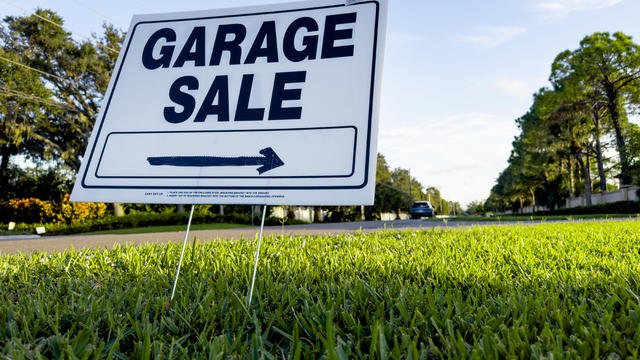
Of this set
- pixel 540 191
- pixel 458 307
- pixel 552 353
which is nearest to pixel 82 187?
pixel 458 307

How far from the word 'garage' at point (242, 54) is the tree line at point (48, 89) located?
2194 cm

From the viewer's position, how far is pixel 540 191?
179 ft

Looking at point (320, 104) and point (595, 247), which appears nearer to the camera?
point (320, 104)

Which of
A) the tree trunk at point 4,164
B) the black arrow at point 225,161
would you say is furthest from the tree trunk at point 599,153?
the tree trunk at point 4,164

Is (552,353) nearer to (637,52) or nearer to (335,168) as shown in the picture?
(335,168)

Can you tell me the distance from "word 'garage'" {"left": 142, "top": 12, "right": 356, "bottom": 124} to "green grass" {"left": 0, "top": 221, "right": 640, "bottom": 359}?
3.23 feet

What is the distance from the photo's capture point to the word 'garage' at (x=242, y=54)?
6.88 feet

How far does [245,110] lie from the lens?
6.89 ft

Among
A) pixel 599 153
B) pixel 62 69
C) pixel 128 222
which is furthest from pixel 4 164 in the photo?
pixel 599 153

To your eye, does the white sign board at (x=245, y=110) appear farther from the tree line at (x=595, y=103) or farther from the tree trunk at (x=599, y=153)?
the tree trunk at (x=599, y=153)

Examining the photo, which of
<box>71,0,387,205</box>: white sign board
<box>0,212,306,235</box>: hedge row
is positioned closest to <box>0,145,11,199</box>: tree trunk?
<box>0,212,306,235</box>: hedge row

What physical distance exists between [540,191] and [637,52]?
3121cm

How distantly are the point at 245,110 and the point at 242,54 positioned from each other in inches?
15.4

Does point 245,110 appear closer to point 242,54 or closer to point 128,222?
point 242,54
